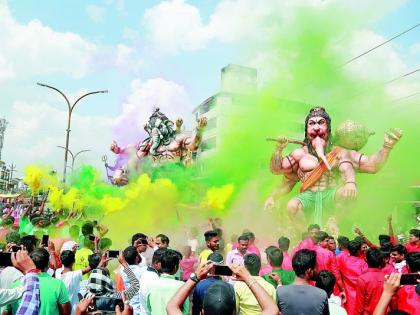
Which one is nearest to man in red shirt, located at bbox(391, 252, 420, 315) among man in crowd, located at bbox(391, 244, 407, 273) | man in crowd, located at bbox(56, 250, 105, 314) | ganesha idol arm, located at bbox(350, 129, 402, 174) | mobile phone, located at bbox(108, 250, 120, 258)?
man in crowd, located at bbox(391, 244, 407, 273)

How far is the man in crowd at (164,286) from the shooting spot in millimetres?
3564

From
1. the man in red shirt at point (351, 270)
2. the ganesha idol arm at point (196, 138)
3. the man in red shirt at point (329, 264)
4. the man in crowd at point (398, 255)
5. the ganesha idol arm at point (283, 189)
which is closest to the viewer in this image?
the man in red shirt at point (351, 270)

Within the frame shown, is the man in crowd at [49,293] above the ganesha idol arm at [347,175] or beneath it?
beneath

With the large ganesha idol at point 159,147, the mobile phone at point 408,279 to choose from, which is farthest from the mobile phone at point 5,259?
the large ganesha idol at point 159,147

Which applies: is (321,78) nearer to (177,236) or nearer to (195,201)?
(195,201)

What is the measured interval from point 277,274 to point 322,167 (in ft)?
24.0

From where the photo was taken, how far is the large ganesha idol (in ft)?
56.2

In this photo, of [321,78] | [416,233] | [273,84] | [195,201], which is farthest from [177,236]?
[416,233]

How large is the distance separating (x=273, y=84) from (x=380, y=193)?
4.94 metres

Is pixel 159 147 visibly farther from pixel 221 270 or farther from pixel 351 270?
pixel 221 270

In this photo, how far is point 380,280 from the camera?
14.9 feet

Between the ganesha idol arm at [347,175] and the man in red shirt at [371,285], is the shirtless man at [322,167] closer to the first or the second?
the ganesha idol arm at [347,175]

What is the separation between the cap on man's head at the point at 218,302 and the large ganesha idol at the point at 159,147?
13630mm

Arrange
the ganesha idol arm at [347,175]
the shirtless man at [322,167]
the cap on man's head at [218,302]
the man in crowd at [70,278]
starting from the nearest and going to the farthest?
the cap on man's head at [218,302] → the man in crowd at [70,278] → the ganesha idol arm at [347,175] → the shirtless man at [322,167]
